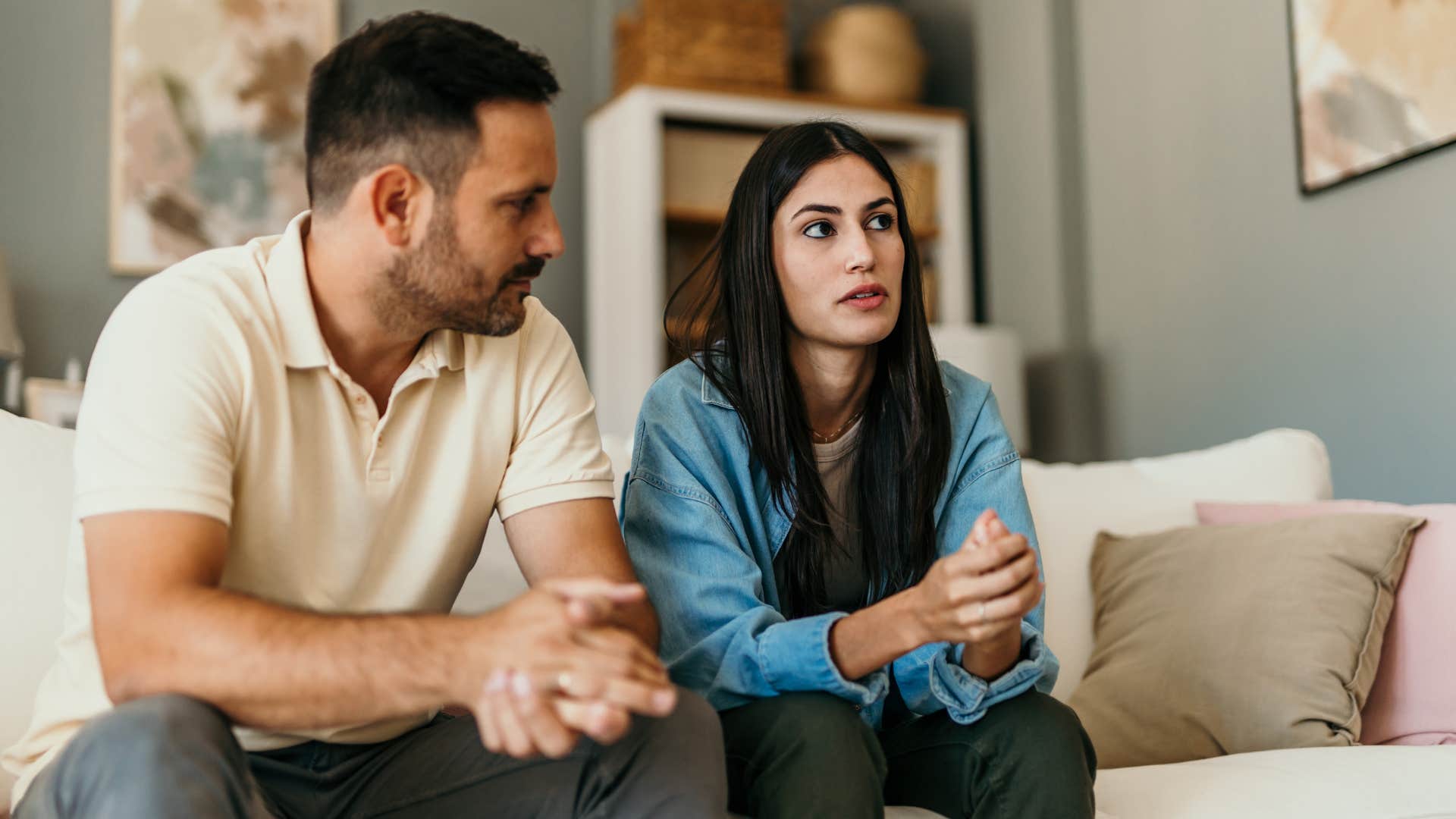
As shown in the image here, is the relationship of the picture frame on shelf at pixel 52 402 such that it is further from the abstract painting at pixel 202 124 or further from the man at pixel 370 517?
the man at pixel 370 517

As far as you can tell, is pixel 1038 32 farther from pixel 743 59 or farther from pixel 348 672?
pixel 348 672

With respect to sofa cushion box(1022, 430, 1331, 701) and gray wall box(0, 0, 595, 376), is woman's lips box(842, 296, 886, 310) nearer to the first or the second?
sofa cushion box(1022, 430, 1331, 701)

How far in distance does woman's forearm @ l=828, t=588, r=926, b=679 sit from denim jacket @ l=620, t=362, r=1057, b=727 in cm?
1

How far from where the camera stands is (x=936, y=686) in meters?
1.40

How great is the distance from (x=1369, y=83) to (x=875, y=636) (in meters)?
2.07

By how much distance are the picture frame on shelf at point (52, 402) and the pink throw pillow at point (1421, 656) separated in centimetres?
285

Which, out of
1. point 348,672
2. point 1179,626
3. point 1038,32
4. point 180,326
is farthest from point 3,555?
point 1038,32

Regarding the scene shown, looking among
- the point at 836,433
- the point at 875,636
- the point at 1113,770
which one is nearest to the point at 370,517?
the point at 875,636

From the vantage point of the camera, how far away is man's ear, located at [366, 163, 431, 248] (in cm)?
123

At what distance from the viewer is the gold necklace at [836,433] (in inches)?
64.3

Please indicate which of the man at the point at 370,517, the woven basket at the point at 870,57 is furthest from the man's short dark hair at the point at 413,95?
the woven basket at the point at 870,57

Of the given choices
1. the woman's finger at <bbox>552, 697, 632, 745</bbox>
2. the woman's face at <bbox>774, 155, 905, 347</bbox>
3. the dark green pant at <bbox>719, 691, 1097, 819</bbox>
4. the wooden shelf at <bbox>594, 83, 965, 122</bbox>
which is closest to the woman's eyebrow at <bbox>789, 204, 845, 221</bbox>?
the woman's face at <bbox>774, 155, 905, 347</bbox>

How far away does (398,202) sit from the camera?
125cm

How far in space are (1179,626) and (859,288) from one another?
70 cm
